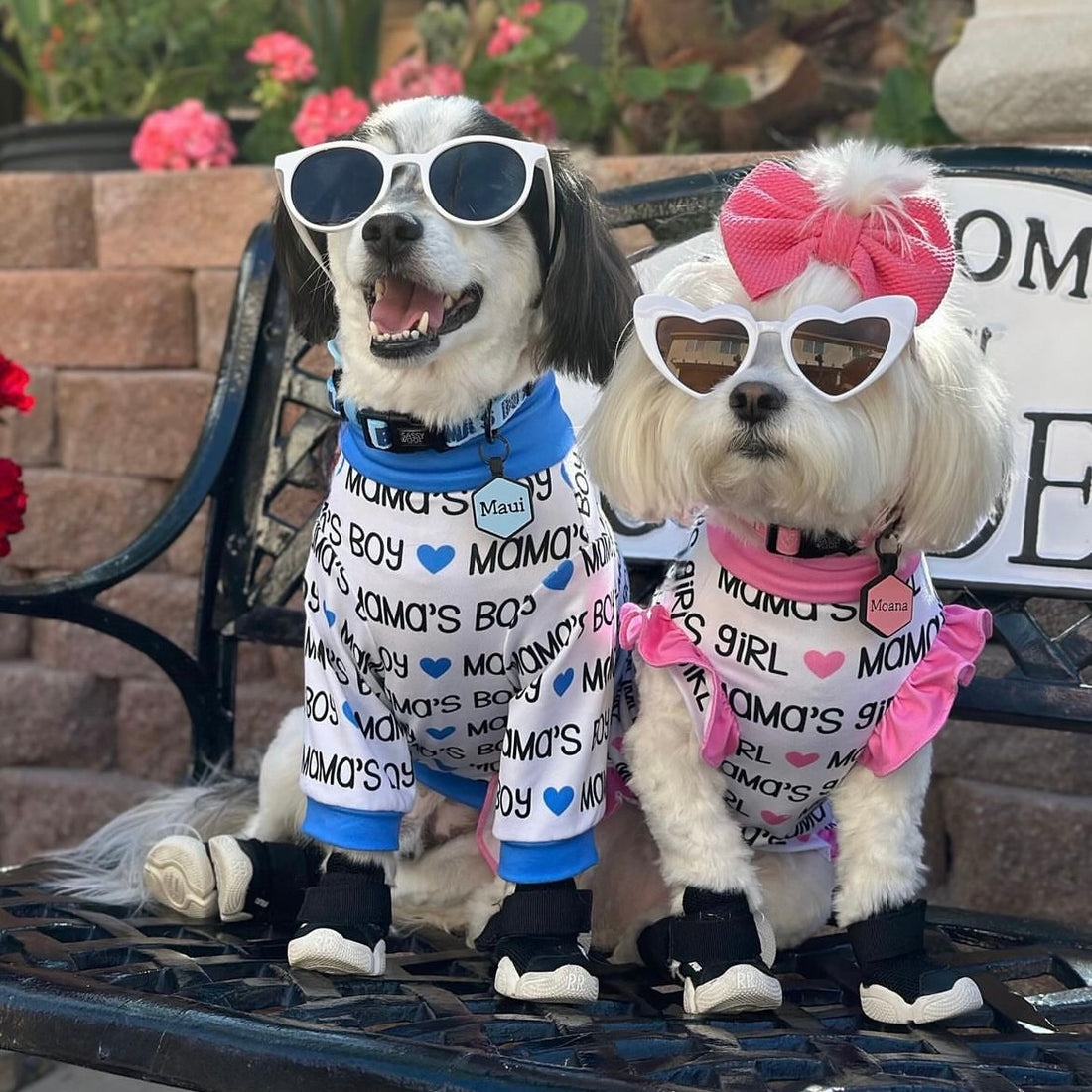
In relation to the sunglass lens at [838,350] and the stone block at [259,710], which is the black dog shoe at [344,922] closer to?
the sunglass lens at [838,350]

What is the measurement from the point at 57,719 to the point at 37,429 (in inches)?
26.7

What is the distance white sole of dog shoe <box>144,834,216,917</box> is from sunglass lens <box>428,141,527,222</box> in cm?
92

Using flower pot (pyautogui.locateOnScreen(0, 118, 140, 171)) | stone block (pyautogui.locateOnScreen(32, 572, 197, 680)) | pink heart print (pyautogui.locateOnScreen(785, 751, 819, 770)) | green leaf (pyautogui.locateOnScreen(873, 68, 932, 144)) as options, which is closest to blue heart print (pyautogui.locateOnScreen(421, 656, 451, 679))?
pink heart print (pyautogui.locateOnScreen(785, 751, 819, 770))

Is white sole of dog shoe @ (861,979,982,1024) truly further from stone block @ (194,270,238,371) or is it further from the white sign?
stone block @ (194,270,238,371)

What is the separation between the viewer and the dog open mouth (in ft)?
6.60

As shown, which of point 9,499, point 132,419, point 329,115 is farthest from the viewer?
point 329,115

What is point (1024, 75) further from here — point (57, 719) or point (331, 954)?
point (57, 719)

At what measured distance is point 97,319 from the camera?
3812mm

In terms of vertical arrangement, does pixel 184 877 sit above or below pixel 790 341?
Answer: below

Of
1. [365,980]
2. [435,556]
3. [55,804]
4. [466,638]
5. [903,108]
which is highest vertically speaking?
[903,108]

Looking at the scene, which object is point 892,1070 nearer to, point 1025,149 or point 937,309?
point 937,309

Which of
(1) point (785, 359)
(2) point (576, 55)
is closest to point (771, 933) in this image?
(1) point (785, 359)

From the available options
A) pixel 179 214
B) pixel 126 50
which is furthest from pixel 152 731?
pixel 126 50

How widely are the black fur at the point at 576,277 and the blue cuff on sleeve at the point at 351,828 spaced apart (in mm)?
614
